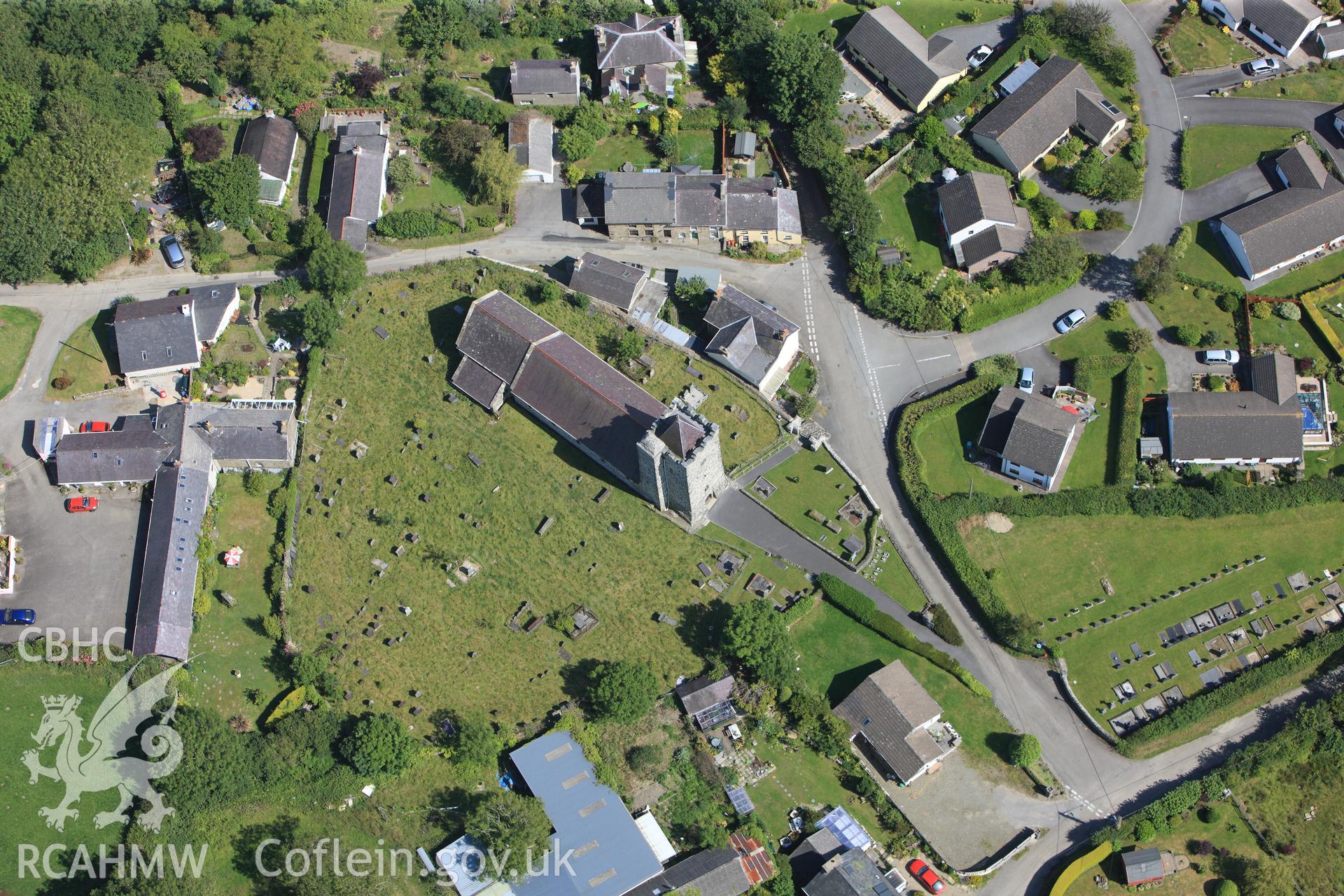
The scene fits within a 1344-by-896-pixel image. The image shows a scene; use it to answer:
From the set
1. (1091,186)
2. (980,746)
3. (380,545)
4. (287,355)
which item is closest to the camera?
(980,746)

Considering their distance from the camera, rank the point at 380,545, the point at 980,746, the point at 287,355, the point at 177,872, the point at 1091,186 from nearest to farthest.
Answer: the point at 177,872 → the point at 980,746 → the point at 380,545 → the point at 287,355 → the point at 1091,186

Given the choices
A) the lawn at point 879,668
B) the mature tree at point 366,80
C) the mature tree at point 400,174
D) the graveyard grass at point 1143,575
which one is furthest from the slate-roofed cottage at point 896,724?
the mature tree at point 366,80

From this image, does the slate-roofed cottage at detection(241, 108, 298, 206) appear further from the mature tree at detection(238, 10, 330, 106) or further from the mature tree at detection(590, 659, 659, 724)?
the mature tree at detection(590, 659, 659, 724)

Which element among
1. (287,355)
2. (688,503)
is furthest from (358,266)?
(688,503)

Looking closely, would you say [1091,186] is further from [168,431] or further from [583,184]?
[168,431]

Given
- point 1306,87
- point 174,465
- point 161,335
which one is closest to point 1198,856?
point 1306,87

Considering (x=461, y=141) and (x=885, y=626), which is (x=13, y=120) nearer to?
(x=461, y=141)
